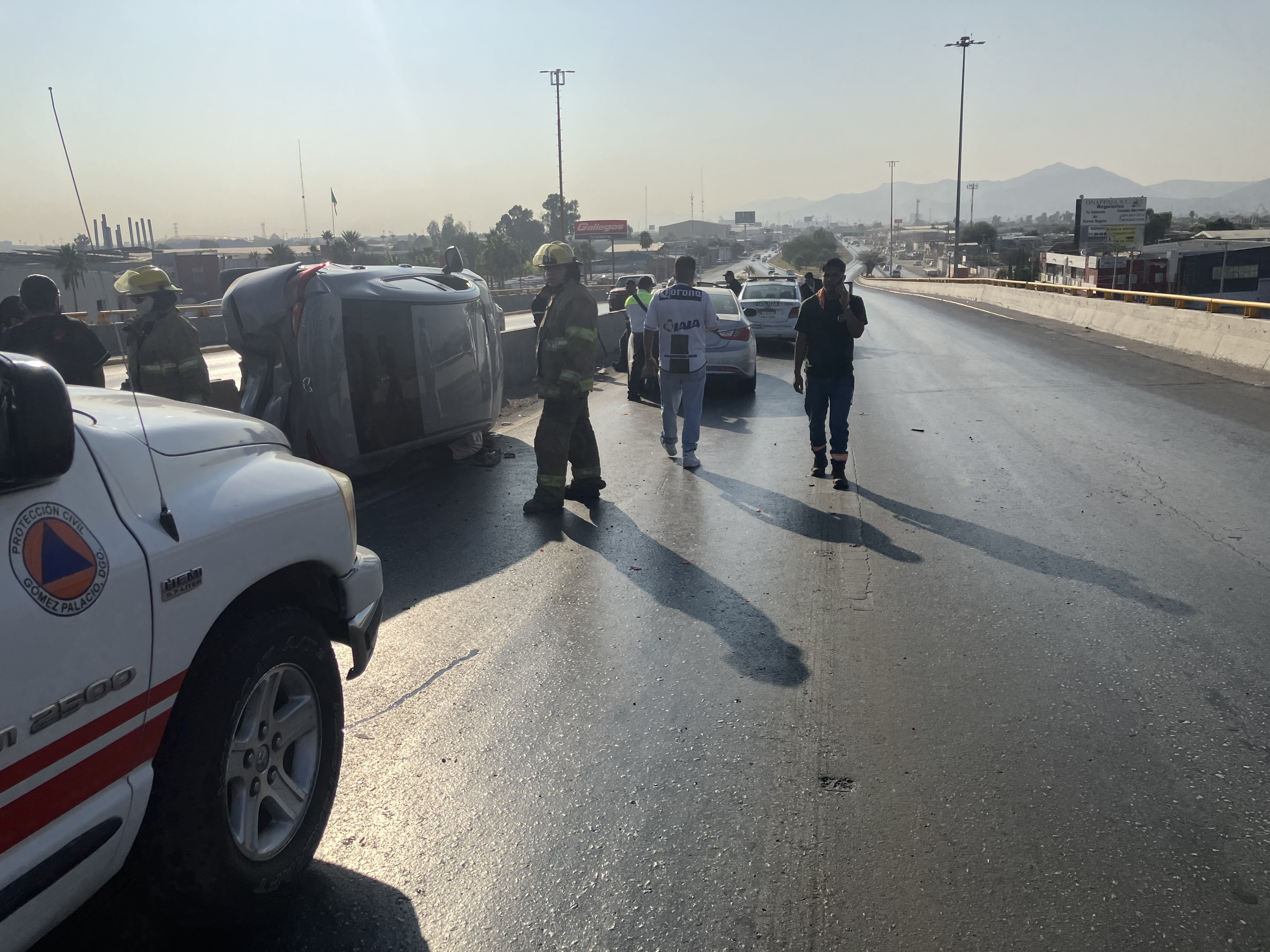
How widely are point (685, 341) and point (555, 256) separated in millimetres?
1989

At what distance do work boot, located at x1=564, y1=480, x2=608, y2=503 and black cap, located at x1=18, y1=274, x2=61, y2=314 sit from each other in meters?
3.94

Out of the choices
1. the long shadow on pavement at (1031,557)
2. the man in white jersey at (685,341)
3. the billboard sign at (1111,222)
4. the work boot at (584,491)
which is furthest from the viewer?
the billboard sign at (1111,222)

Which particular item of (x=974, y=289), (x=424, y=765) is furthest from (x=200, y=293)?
(x=424, y=765)

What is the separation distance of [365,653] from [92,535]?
1.44 m

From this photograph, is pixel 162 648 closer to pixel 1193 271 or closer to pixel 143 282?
pixel 143 282

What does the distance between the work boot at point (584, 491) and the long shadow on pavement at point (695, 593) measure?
188mm

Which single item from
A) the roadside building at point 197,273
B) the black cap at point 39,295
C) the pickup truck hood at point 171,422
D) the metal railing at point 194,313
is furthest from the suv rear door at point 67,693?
the roadside building at point 197,273

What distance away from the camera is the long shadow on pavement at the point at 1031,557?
558 centimetres

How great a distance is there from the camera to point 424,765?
3.91 metres

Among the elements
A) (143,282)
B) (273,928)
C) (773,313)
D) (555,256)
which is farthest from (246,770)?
(773,313)

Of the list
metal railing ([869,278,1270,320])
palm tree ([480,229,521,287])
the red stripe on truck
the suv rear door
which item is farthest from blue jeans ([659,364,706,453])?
palm tree ([480,229,521,287])

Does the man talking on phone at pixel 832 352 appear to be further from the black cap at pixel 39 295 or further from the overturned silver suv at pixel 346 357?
the black cap at pixel 39 295

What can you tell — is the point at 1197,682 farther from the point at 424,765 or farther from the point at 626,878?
the point at 424,765

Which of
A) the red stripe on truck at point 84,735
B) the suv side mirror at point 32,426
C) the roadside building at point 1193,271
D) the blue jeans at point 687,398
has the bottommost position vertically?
the roadside building at point 1193,271
